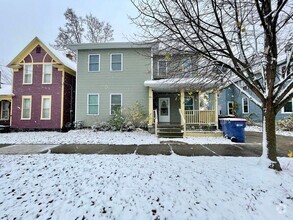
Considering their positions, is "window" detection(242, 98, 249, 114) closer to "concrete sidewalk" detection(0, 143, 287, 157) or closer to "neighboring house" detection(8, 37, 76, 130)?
"concrete sidewalk" detection(0, 143, 287, 157)

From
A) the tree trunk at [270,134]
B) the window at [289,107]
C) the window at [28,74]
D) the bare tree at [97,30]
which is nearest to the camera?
the tree trunk at [270,134]

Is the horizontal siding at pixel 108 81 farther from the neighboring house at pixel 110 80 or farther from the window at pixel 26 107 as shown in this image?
the window at pixel 26 107

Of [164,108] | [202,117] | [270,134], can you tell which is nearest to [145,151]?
[270,134]

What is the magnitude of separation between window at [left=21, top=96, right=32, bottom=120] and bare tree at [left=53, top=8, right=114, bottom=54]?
987 centimetres

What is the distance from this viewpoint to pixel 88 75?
12453 millimetres

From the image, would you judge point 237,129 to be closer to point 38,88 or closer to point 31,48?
point 38,88

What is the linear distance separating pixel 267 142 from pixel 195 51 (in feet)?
9.56

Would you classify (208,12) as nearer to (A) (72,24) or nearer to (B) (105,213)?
(B) (105,213)

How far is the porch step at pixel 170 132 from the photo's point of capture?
957 centimetres

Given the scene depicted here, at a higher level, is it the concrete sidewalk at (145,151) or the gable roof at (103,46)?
the gable roof at (103,46)

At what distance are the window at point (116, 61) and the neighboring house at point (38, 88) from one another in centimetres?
372

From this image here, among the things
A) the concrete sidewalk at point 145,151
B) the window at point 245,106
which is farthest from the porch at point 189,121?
the window at point 245,106

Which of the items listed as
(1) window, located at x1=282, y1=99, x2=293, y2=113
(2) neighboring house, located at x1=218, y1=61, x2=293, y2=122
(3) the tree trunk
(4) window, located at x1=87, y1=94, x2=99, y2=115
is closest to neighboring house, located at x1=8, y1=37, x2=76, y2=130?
(4) window, located at x1=87, y1=94, x2=99, y2=115

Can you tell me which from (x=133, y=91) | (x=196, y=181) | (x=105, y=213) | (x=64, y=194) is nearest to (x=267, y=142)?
(x=196, y=181)
